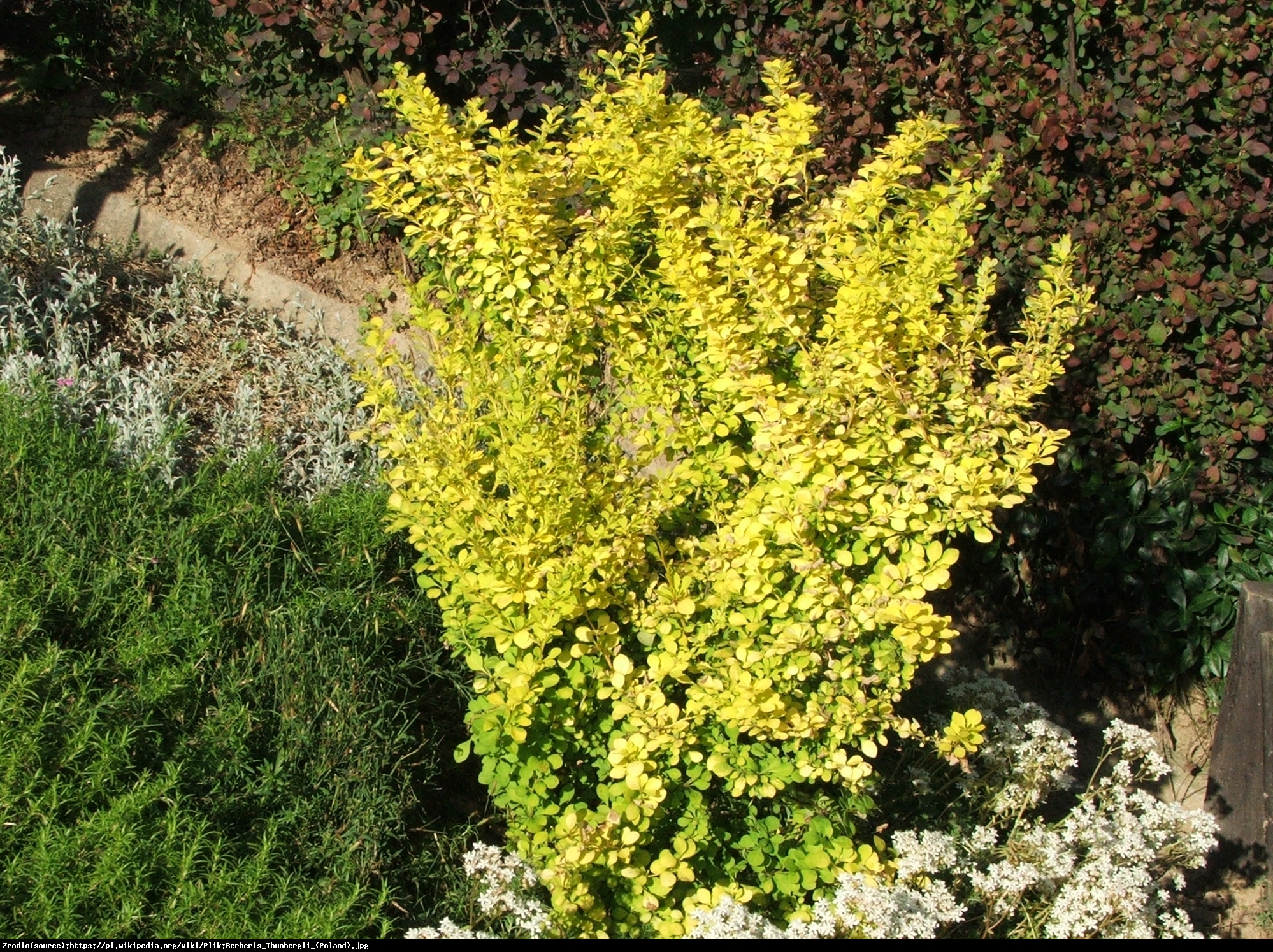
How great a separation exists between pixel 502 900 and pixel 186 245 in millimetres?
3495

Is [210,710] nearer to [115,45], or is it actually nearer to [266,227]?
[266,227]

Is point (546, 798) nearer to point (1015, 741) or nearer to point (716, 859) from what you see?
point (716, 859)

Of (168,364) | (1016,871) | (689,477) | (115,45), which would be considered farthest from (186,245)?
(1016,871)

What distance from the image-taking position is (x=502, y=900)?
8.66 feet

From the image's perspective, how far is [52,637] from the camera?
2.88 m

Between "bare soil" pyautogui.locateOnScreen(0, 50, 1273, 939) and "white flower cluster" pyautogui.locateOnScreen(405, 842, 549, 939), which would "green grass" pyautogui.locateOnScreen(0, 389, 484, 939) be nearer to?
"white flower cluster" pyautogui.locateOnScreen(405, 842, 549, 939)

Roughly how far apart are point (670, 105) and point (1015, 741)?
2037mm

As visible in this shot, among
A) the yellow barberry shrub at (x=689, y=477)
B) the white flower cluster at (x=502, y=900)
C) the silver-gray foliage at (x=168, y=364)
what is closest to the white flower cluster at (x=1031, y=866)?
the yellow barberry shrub at (x=689, y=477)

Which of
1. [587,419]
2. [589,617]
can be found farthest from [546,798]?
[587,419]

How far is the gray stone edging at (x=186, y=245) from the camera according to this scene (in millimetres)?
4859

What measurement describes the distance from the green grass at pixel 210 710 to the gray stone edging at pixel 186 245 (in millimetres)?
1393

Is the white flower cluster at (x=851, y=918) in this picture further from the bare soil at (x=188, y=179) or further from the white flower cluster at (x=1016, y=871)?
the bare soil at (x=188, y=179)

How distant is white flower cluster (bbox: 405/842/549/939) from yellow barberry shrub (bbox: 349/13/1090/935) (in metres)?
0.07

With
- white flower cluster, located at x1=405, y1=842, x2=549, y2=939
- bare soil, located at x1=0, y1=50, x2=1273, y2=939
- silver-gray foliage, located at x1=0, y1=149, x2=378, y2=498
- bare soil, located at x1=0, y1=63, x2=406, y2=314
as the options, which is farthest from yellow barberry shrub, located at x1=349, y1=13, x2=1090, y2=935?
bare soil, located at x1=0, y1=63, x2=406, y2=314
